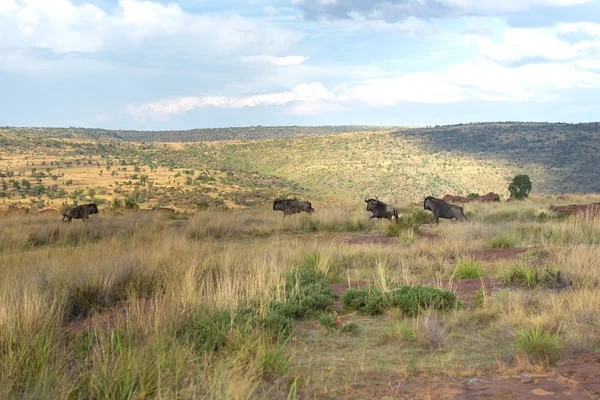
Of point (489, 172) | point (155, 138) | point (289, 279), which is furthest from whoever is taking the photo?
point (155, 138)

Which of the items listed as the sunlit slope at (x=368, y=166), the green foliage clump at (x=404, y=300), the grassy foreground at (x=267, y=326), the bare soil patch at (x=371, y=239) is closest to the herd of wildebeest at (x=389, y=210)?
the bare soil patch at (x=371, y=239)

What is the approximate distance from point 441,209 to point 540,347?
611 inches

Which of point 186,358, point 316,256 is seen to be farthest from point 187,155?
point 186,358

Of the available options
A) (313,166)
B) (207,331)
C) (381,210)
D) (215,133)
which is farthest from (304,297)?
(215,133)

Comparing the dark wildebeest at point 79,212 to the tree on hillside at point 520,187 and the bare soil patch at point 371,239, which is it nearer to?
the bare soil patch at point 371,239

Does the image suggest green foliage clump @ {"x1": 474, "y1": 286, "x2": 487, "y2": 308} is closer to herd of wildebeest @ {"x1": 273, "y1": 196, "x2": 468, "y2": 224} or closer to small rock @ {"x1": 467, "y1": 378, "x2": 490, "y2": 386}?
small rock @ {"x1": 467, "y1": 378, "x2": 490, "y2": 386}

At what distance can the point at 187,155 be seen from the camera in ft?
276

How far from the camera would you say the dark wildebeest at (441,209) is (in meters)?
20.1

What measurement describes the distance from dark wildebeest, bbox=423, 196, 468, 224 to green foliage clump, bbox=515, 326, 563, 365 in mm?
14957

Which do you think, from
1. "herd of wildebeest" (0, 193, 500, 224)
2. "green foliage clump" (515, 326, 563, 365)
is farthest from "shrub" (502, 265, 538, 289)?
"herd of wildebeest" (0, 193, 500, 224)

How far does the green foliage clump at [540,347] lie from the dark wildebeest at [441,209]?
1496cm

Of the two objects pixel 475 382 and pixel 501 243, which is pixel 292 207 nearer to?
pixel 501 243

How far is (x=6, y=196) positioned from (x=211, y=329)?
37.6 m

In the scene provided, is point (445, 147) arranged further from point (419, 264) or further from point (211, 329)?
point (211, 329)
